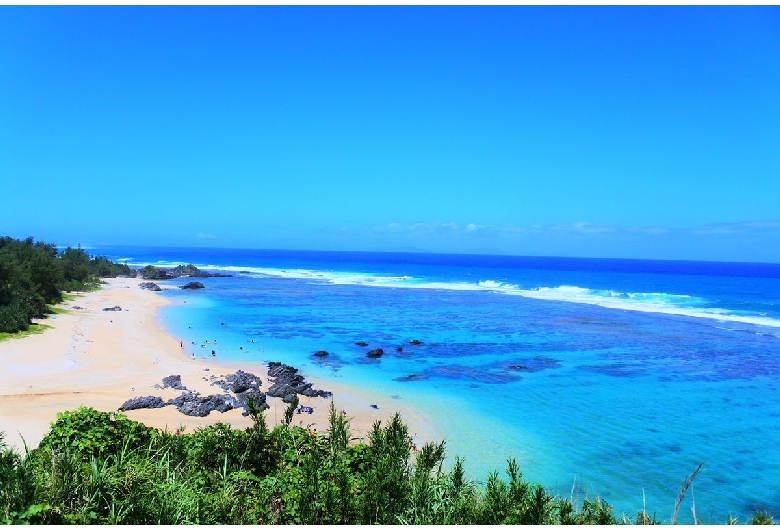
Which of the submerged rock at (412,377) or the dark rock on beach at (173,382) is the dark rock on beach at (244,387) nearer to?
the dark rock on beach at (173,382)

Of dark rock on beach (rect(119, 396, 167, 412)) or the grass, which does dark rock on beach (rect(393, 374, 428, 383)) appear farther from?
the grass

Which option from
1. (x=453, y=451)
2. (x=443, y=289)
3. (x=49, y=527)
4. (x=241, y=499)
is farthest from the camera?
(x=443, y=289)

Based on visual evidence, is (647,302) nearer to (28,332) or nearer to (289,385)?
(289,385)

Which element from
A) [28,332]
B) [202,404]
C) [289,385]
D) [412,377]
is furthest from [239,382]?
[28,332]

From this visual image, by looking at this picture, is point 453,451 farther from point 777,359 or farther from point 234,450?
point 777,359

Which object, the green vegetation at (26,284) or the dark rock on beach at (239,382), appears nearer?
the dark rock on beach at (239,382)

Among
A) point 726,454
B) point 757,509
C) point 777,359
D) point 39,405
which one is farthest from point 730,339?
point 39,405

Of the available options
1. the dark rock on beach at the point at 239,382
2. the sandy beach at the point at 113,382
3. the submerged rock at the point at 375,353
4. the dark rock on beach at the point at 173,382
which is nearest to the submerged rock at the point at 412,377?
the sandy beach at the point at 113,382
